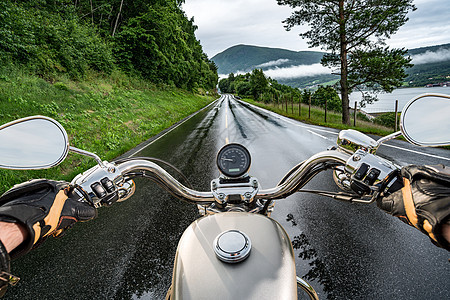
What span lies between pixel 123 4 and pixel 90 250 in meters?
23.7

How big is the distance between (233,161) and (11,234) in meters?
1.28

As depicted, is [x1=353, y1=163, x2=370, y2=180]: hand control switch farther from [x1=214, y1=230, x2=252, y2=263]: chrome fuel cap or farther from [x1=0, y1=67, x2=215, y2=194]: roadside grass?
[x1=0, y1=67, x2=215, y2=194]: roadside grass

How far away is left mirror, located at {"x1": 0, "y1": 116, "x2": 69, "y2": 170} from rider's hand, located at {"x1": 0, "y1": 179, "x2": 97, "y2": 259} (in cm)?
14

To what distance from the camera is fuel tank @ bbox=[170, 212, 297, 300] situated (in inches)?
31.1

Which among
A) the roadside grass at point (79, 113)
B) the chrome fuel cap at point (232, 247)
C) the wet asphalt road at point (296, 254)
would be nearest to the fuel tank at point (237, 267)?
the chrome fuel cap at point (232, 247)

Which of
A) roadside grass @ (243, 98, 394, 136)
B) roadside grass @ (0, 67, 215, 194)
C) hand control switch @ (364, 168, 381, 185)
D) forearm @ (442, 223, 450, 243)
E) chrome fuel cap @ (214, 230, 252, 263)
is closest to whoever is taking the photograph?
forearm @ (442, 223, 450, 243)

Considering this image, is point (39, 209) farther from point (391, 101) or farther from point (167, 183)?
point (391, 101)

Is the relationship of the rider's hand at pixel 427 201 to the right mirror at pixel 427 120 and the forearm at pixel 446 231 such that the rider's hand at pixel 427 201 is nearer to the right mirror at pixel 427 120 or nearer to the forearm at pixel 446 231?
the forearm at pixel 446 231

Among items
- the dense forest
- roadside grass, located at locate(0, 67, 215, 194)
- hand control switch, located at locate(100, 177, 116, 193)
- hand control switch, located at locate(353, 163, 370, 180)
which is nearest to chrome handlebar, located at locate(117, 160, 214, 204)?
hand control switch, located at locate(100, 177, 116, 193)

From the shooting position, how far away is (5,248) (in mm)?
675

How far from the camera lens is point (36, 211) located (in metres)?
0.82

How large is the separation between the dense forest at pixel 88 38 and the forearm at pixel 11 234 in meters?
11.0

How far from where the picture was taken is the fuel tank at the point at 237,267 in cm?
79

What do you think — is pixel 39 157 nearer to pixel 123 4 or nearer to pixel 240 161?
pixel 240 161
